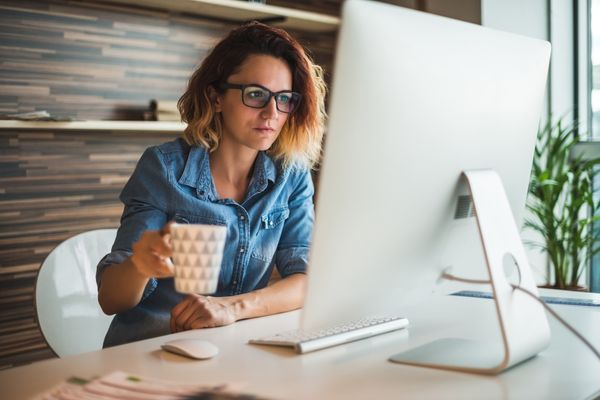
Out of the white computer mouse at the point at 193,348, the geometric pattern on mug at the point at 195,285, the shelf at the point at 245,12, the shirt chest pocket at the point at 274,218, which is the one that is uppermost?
the shelf at the point at 245,12

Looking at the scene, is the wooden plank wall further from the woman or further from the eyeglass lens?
the eyeglass lens

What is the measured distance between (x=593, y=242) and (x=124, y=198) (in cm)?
259

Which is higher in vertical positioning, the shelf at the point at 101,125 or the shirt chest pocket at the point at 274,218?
the shelf at the point at 101,125

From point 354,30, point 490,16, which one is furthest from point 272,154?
point 490,16

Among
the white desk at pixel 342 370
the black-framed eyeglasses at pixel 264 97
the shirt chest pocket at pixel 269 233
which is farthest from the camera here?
the shirt chest pocket at pixel 269 233

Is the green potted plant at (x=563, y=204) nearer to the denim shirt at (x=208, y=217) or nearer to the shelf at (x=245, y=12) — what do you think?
the shelf at (x=245, y=12)

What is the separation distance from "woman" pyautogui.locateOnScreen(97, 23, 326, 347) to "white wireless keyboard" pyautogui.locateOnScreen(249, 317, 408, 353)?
0.80 ft

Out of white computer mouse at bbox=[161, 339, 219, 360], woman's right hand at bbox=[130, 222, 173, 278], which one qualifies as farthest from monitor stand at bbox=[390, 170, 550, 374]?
woman's right hand at bbox=[130, 222, 173, 278]

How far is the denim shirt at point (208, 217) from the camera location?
6.21ft

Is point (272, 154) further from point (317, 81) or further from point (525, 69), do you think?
point (525, 69)

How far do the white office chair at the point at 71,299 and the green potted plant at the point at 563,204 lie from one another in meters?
2.29

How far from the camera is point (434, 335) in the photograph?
5.22 feet

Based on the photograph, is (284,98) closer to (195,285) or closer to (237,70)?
(237,70)

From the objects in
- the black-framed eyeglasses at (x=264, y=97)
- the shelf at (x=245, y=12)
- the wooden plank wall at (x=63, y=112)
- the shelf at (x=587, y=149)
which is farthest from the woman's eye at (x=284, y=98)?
the shelf at (x=587, y=149)
